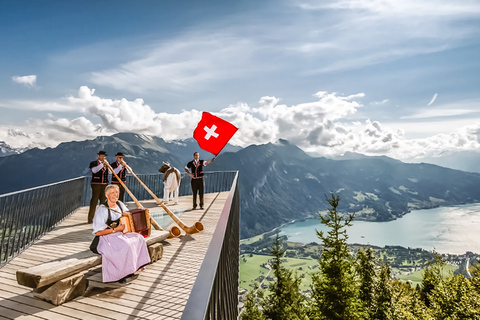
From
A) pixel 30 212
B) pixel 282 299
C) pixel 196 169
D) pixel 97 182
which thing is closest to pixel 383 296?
pixel 282 299

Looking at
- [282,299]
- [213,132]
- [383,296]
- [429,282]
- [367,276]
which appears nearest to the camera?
[213,132]

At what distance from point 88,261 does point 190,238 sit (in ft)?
11.0

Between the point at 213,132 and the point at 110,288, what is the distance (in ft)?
19.0

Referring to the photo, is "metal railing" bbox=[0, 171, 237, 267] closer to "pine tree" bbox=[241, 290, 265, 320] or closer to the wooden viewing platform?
the wooden viewing platform

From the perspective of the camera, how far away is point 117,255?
4.92 metres

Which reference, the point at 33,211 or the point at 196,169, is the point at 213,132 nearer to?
the point at 196,169

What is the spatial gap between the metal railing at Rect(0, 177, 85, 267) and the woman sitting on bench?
7.60 feet

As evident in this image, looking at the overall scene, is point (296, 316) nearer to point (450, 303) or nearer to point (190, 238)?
point (450, 303)

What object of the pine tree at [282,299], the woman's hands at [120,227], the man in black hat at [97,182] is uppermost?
the man in black hat at [97,182]

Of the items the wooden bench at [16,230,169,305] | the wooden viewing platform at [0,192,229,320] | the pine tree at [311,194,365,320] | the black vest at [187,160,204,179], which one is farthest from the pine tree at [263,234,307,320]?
the wooden bench at [16,230,169,305]

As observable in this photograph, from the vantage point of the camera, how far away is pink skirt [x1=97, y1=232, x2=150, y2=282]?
16.0 ft

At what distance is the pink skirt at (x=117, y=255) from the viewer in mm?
4863

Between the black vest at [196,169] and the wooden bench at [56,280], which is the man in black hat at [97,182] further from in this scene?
the wooden bench at [56,280]

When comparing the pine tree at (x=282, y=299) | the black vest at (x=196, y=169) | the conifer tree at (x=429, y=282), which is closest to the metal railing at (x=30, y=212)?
the black vest at (x=196, y=169)
